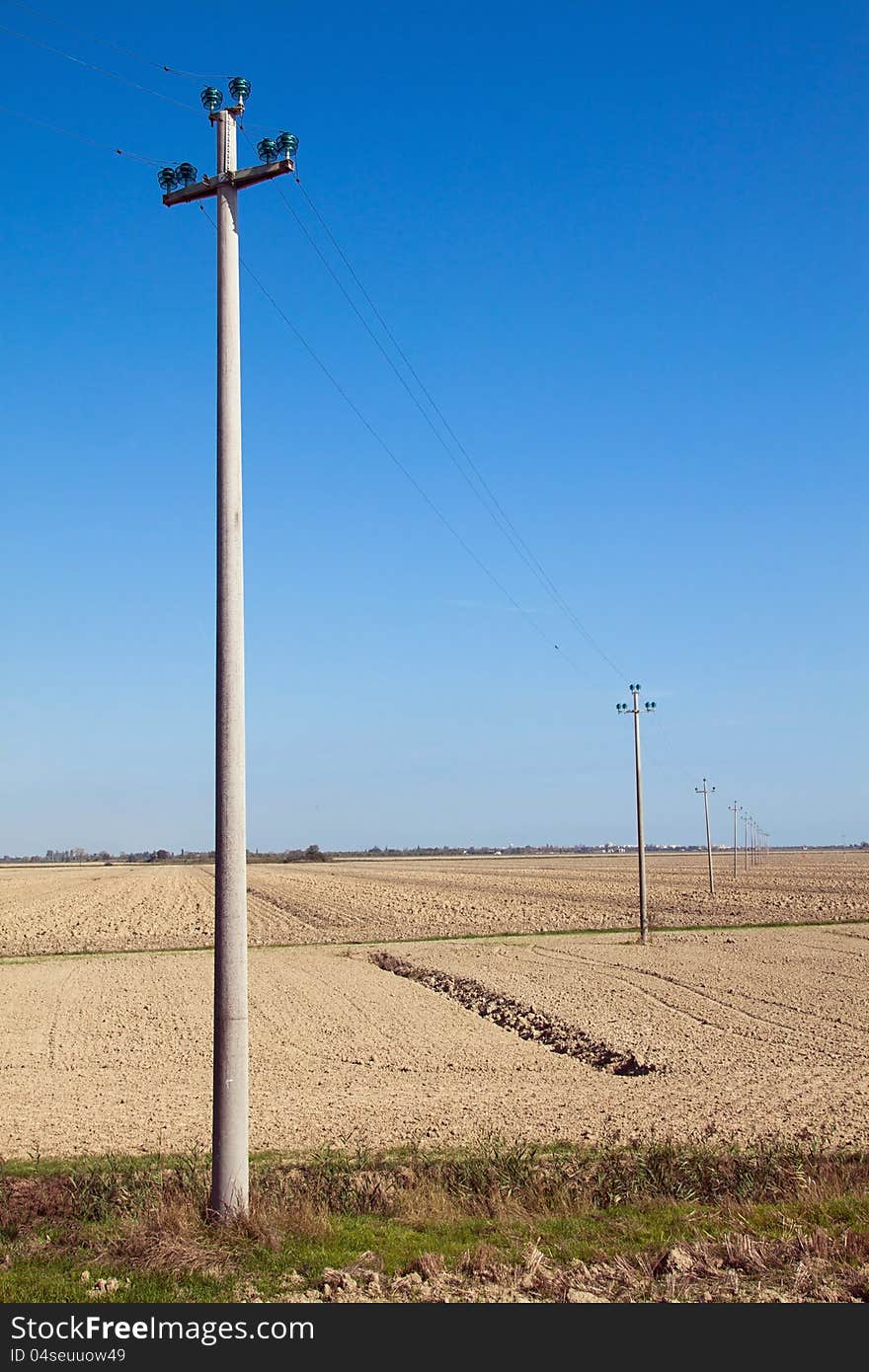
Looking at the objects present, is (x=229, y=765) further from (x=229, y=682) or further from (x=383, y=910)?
(x=383, y=910)

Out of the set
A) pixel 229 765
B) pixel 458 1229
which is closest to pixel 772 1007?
pixel 458 1229

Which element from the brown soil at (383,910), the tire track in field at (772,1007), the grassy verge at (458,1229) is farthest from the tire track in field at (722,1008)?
the brown soil at (383,910)

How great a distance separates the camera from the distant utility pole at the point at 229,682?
9930 mm

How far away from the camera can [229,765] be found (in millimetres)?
10383

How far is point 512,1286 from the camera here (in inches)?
316

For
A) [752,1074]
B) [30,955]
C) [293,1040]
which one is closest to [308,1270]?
[752,1074]

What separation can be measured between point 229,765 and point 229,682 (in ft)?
2.56

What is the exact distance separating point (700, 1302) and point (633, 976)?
26.5m

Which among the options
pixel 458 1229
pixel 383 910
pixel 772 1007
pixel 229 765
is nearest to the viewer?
pixel 458 1229

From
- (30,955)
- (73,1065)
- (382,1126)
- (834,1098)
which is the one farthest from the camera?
(30,955)

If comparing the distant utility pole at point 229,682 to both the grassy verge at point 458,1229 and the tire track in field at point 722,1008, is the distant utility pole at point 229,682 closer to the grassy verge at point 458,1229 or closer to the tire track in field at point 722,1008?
the grassy verge at point 458,1229

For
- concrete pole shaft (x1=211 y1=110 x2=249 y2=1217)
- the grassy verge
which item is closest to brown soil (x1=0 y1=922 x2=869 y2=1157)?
the grassy verge
